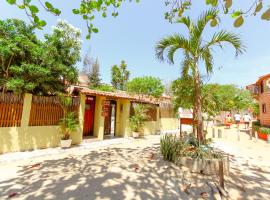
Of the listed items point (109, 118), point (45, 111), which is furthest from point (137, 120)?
point (45, 111)

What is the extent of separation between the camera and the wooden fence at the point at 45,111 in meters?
7.11

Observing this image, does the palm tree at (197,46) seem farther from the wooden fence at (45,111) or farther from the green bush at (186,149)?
the wooden fence at (45,111)

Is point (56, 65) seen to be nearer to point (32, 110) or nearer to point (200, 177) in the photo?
point (32, 110)

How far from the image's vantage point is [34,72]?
662 cm

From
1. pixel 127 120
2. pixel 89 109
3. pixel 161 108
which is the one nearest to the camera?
pixel 89 109

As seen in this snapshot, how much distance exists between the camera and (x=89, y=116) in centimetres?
1008

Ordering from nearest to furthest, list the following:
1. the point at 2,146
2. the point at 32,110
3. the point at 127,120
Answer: the point at 2,146, the point at 32,110, the point at 127,120

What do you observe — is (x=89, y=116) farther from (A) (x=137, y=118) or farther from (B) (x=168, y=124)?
(B) (x=168, y=124)

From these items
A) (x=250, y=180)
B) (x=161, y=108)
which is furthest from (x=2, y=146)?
(x=161, y=108)

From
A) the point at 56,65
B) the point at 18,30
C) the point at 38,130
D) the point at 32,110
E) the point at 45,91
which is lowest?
the point at 38,130

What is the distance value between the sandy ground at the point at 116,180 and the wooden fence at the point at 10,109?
1684mm

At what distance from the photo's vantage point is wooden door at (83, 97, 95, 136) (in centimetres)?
998

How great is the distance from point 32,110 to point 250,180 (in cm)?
816

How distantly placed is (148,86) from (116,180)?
1361 cm
